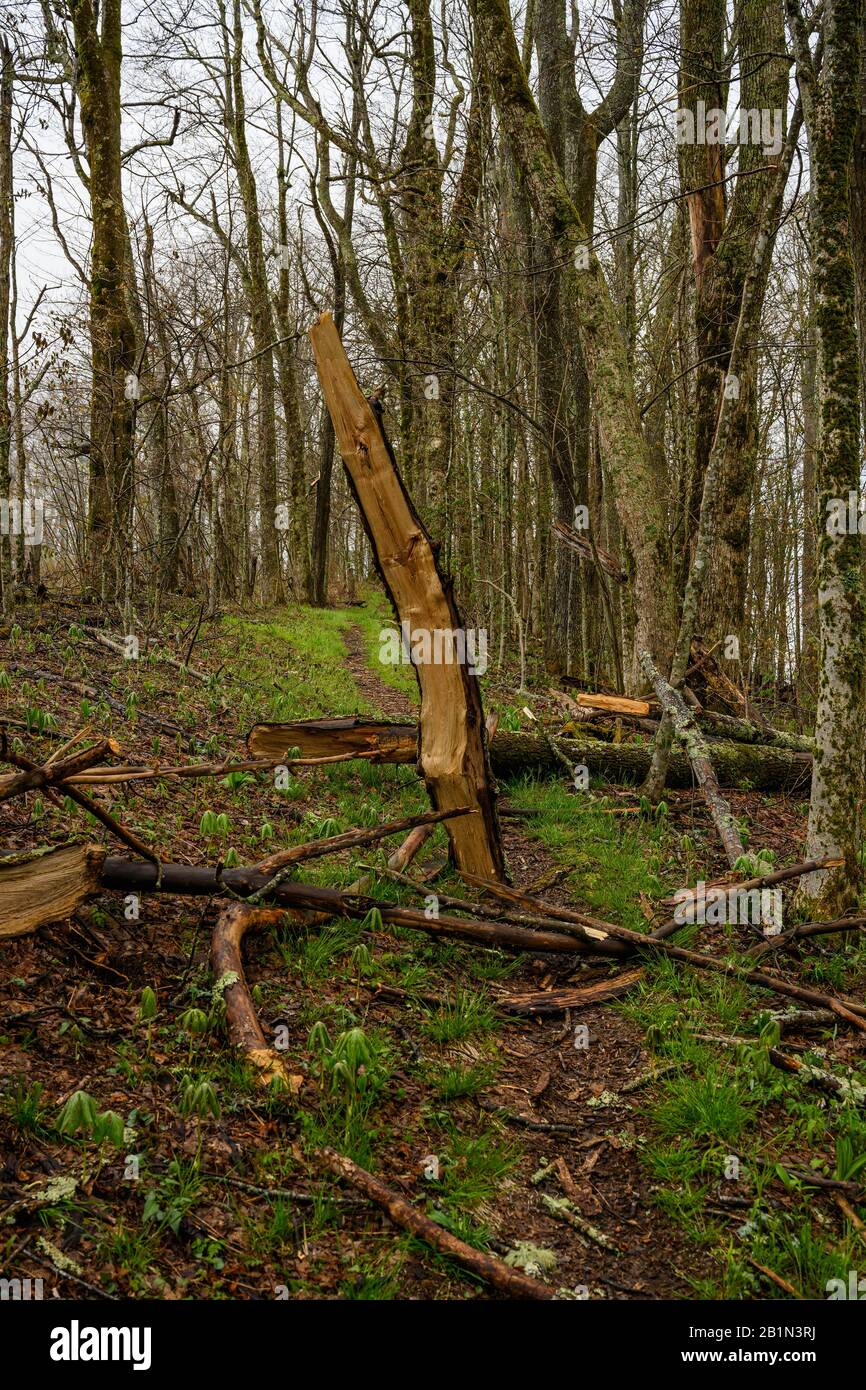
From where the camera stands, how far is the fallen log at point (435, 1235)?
7.97 feet

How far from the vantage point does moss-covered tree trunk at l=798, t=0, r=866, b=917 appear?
450 cm

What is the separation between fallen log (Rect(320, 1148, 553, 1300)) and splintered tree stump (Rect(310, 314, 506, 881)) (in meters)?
2.56

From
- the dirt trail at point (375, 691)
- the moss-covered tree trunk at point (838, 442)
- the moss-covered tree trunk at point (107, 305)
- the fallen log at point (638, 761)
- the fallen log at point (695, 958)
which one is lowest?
the fallen log at point (695, 958)

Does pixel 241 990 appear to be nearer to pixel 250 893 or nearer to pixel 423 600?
pixel 250 893

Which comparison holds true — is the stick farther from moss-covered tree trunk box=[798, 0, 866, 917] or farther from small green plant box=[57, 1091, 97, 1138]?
moss-covered tree trunk box=[798, 0, 866, 917]

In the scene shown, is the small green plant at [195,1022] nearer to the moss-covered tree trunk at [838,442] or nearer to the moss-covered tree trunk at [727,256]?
the moss-covered tree trunk at [838,442]

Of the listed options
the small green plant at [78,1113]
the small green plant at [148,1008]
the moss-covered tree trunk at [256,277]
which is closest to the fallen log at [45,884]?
the small green plant at [148,1008]

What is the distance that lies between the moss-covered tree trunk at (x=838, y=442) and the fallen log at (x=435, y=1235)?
10.6ft

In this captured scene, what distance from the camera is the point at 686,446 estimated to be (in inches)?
498

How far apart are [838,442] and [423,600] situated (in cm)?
256

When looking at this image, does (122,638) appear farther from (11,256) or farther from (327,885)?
(327,885)

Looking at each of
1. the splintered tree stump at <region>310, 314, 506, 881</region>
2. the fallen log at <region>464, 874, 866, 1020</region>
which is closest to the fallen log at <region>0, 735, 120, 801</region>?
the splintered tree stump at <region>310, 314, 506, 881</region>

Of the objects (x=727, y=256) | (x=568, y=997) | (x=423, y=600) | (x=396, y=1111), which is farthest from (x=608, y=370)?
(x=396, y=1111)
